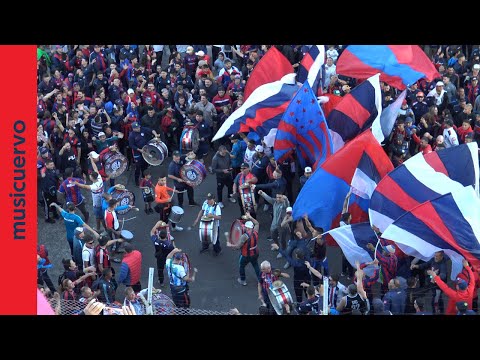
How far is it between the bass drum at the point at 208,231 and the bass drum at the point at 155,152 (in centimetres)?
242

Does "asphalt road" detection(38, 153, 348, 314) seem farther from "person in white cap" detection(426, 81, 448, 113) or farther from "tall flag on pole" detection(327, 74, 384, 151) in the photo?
"person in white cap" detection(426, 81, 448, 113)

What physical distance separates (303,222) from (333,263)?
116cm

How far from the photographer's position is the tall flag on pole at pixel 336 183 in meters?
15.1

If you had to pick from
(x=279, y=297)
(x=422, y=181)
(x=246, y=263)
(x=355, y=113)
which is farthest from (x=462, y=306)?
(x=355, y=113)

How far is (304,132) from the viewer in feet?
54.4

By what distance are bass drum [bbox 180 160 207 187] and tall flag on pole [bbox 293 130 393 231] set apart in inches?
87.2

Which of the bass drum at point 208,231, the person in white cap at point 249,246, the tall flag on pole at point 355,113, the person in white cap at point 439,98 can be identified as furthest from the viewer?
the person in white cap at point 439,98

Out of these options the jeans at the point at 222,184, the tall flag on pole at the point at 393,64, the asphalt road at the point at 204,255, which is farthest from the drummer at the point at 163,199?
the tall flag on pole at the point at 393,64

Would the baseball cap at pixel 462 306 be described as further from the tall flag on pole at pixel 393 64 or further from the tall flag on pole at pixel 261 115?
the tall flag on pole at pixel 393 64

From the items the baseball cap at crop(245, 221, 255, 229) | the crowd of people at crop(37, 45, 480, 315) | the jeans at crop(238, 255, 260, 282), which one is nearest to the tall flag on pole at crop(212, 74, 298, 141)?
the crowd of people at crop(37, 45, 480, 315)

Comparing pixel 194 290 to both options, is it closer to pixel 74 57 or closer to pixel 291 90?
pixel 291 90

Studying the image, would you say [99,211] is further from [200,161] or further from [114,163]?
[200,161]

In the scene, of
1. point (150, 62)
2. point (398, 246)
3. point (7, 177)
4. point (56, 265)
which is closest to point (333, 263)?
point (398, 246)

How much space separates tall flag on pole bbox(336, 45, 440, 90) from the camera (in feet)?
59.1
